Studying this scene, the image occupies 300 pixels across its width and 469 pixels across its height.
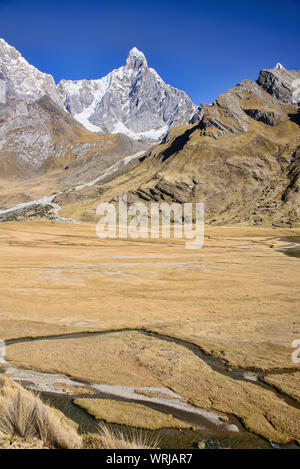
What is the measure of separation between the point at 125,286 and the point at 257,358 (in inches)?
795

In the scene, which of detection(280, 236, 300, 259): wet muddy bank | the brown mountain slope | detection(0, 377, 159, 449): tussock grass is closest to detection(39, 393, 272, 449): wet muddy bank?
detection(0, 377, 159, 449): tussock grass

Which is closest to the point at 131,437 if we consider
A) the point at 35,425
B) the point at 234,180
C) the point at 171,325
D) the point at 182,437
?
the point at 182,437

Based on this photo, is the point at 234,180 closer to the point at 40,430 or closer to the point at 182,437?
the point at 182,437

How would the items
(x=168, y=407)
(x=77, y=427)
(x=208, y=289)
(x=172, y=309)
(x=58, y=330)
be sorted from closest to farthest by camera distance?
(x=77, y=427) → (x=168, y=407) → (x=58, y=330) → (x=172, y=309) → (x=208, y=289)

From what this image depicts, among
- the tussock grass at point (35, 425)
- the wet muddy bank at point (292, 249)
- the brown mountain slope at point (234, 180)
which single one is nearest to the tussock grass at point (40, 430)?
the tussock grass at point (35, 425)

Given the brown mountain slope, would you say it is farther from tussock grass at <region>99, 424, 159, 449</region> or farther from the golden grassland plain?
tussock grass at <region>99, 424, 159, 449</region>

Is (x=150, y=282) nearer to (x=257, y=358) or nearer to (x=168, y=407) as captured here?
(x=257, y=358)

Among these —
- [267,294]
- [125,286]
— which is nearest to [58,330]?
[125,286]

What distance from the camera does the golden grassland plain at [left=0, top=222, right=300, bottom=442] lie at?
1488 centimetres

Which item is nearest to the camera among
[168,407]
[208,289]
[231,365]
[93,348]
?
[168,407]

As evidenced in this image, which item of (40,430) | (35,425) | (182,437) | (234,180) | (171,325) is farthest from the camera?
(234,180)

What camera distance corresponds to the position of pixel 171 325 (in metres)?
24.0

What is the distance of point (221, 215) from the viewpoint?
516ft

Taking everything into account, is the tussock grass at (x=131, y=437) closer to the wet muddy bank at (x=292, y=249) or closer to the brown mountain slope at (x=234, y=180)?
the wet muddy bank at (x=292, y=249)
